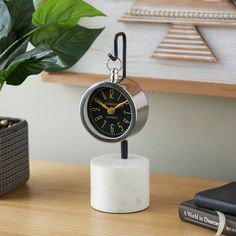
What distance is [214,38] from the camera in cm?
117

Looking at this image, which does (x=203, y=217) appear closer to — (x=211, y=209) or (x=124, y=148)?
(x=211, y=209)

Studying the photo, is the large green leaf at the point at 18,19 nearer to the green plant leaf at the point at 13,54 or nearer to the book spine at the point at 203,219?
the green plant leaf at the point at 13,54

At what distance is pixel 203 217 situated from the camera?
0.95 metres

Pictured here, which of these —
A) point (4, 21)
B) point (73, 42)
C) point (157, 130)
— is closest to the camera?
point (4, 21)

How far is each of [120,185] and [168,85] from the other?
0.27 meters

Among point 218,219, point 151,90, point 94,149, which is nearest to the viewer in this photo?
point 218,219

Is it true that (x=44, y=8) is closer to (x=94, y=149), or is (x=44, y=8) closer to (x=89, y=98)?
(x=89, y=98)

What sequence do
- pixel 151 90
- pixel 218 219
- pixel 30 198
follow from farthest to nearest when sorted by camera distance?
pixel 151 90, pixel 30 198, pixel 218 219

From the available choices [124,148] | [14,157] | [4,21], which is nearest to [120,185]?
[124,148]

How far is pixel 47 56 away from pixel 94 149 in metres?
0.35

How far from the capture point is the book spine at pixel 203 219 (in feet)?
3.03

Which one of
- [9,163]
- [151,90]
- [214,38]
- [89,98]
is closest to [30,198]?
[9,163]

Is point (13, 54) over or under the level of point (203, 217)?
over

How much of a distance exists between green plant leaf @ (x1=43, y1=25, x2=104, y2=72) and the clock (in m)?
0.15
